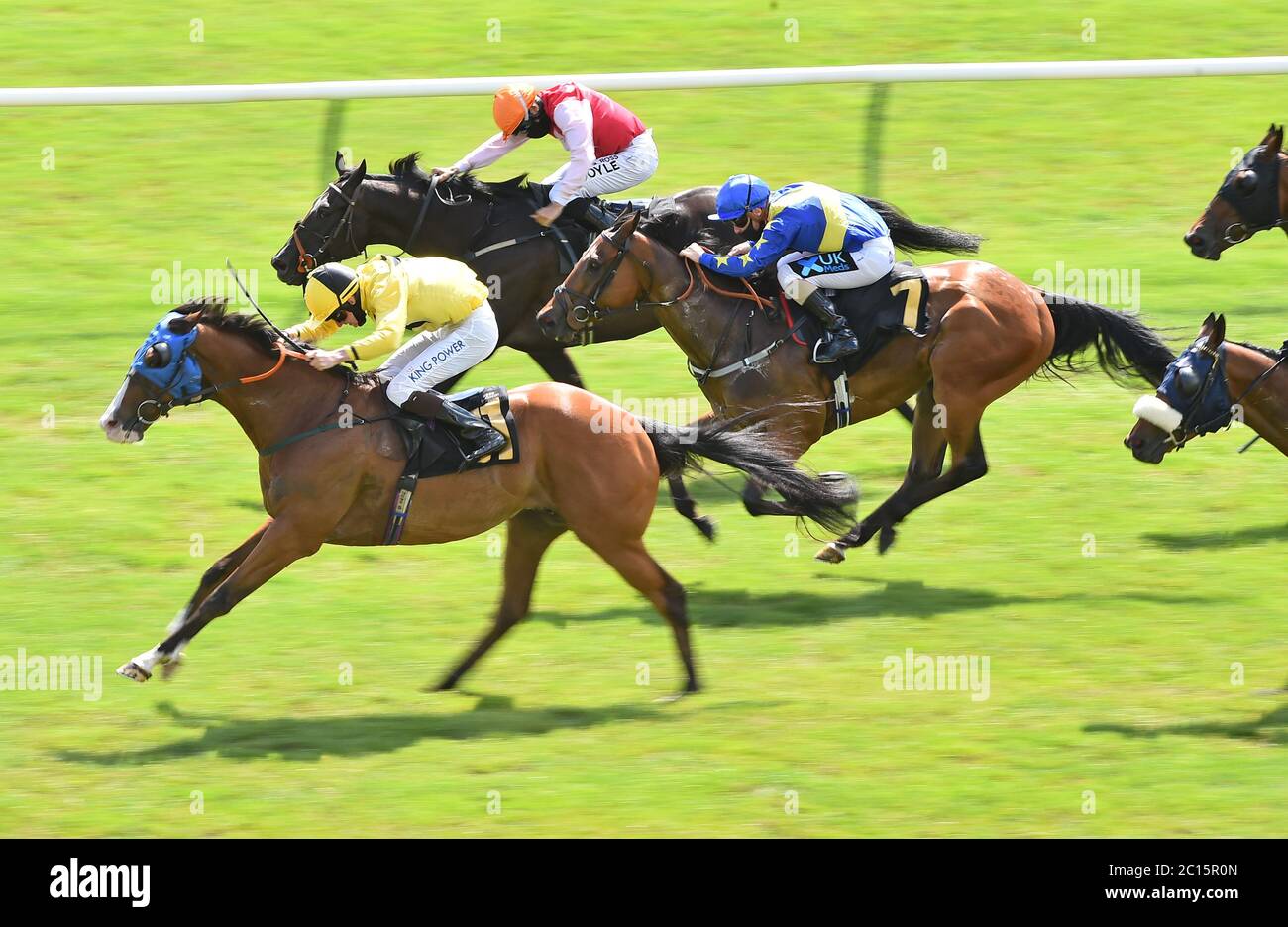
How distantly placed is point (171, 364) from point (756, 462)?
2.44 metres

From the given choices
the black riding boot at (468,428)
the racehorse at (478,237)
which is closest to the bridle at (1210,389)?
the racehorse at (478,237)

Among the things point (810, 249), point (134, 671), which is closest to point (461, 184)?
point (810, 249)

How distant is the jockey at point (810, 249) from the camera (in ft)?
31.9

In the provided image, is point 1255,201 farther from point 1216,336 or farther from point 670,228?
point 670,228

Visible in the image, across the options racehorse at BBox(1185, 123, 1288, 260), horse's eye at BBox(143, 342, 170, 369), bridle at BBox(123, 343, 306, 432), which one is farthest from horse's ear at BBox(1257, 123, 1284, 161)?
horse's eye at BBox(143, 342, 170, 369)

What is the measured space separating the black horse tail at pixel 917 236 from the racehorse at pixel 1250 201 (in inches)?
47.5

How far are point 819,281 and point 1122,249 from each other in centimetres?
477

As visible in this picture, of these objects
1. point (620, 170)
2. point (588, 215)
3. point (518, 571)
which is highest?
point (620, 170)

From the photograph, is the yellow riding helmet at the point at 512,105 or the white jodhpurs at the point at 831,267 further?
the yellow riding helmet at the point at 512,105

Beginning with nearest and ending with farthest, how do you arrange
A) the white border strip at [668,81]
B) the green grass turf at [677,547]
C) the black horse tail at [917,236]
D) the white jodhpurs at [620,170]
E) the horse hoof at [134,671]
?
1. the green grass turf at [677,547]
2. the horse hoof at [134,671]
3. the black horse tail at [917,236]
4. the white jodhpurs at [620,170]
5. the white border strip at [668,81]

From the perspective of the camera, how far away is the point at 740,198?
9.79 metres

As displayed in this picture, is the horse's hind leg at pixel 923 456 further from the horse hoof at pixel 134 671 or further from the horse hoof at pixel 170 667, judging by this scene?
the horse hoof at pixel 134 671

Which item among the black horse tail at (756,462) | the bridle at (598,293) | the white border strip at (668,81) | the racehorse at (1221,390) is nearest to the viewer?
the black horse tail at (756,462)

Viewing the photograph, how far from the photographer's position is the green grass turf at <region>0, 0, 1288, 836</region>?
7348 mm
